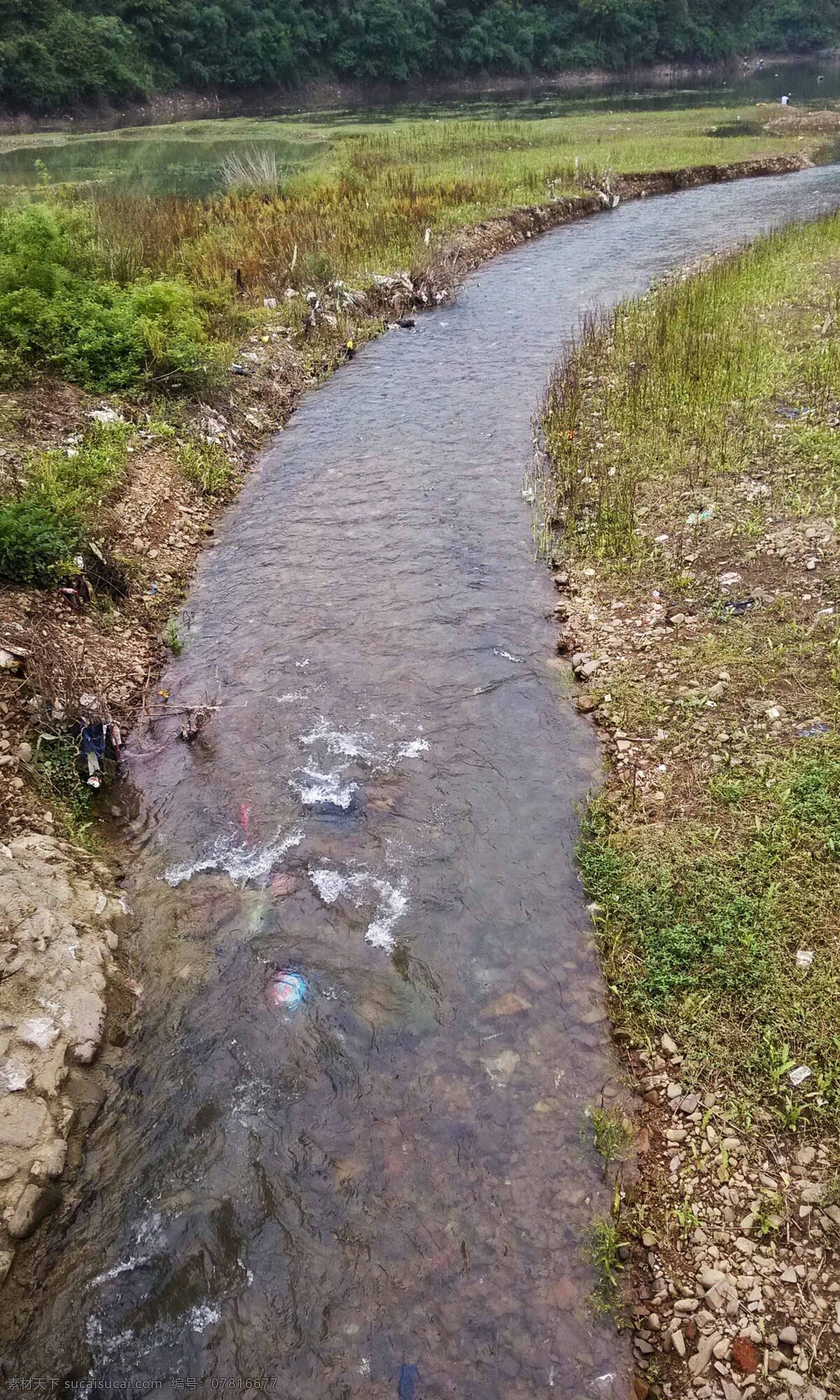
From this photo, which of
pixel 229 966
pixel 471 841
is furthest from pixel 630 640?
pixel 229 966

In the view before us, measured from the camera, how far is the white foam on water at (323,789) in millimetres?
6266

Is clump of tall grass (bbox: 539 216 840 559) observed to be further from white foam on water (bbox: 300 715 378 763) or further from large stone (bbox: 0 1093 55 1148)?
large stone (bbox: 0 1093 55 1148)

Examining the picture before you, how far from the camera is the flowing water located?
3652 mm

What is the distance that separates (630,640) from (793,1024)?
12.7ft

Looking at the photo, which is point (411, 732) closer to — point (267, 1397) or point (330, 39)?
point (267, 1397)

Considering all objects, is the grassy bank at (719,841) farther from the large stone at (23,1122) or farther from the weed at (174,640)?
the weed at (174,640)

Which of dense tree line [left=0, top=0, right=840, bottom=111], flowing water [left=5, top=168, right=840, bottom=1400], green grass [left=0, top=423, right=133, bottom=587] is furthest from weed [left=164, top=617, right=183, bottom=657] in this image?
dense tree line [left=0, top=0, right=840, bottom=111]

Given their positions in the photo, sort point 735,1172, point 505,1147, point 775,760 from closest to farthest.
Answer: point 735,1172, point 505,1147, point 775,760

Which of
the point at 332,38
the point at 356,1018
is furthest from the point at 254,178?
the point at 332,38

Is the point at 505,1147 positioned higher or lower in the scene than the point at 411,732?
lower

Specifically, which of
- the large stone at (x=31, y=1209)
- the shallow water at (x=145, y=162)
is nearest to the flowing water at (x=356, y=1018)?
the large stone at (x=31, y=1209)

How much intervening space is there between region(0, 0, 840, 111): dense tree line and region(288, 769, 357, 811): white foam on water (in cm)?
5268

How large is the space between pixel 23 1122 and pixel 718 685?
5581mm

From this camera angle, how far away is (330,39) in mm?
57812
